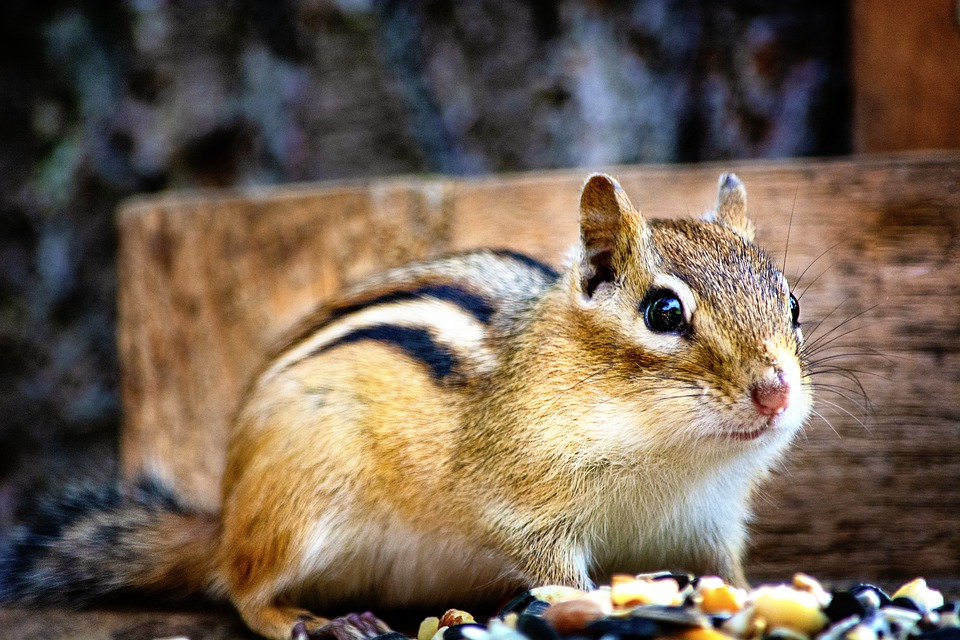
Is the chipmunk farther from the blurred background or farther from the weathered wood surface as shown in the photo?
the blurred background

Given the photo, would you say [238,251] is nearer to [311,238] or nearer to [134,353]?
[311,238]

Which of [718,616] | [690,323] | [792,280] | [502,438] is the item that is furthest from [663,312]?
[792,280]

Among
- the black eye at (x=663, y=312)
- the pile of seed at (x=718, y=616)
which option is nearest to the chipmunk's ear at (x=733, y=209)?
the black eye at (x=663, y=312)

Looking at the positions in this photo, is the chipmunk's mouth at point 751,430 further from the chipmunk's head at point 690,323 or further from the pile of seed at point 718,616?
the pile of seed at point 718,616

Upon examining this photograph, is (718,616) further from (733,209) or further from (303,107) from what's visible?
(303,107)

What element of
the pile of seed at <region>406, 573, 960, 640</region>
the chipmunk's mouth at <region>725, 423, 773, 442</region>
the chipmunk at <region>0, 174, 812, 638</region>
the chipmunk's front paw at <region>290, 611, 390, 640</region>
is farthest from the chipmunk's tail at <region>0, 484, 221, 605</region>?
the chipmunk's mouth at <region>725, 423, 773, 442</region>

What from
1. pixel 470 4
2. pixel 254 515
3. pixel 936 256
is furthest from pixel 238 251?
pixel 936 256

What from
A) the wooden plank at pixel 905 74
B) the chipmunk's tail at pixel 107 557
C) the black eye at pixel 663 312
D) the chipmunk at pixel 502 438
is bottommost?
the chipmunk's tail at pixel 107 557
